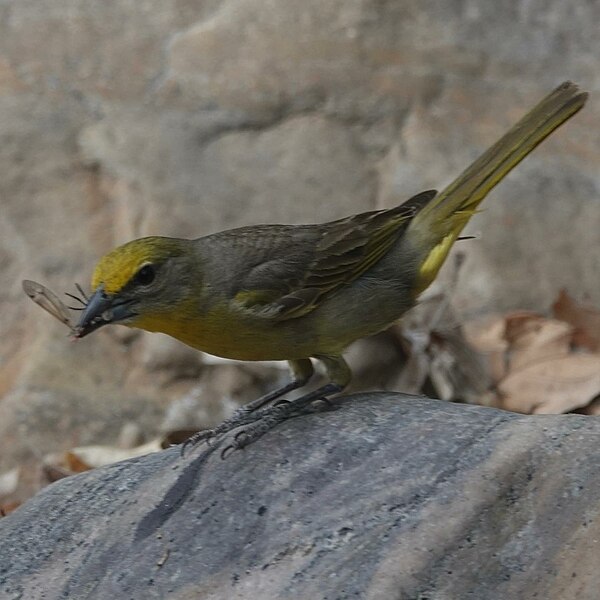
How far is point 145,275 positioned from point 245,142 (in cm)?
366

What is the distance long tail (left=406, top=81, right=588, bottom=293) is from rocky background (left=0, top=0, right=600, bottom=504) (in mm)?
1676

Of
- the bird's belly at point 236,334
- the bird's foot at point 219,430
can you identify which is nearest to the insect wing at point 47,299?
the bird's belly at point 236,334

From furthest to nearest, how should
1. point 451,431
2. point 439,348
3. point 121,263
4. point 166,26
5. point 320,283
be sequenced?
1. point 166,26
2. point 439,348
3. point 320,283
4. point 121,263
5. point 451,431

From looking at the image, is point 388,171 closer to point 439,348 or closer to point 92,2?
point 439,348

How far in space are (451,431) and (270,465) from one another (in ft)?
2.02

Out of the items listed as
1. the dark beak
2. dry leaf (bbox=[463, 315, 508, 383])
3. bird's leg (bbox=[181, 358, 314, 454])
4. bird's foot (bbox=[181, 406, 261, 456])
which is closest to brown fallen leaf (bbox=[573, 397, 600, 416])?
dry leaf (bbox=[463, 315, 508, 383])

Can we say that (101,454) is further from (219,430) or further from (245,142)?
(245,142)

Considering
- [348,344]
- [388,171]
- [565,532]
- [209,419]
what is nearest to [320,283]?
[348,344]

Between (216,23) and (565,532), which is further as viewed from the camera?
(216,23)

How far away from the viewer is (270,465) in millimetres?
3836

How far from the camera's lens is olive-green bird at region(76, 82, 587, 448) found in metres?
4.09

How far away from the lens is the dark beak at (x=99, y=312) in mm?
3922

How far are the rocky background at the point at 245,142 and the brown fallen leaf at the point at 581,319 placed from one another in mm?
344

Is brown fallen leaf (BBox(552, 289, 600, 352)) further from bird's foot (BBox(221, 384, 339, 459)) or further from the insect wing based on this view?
the insect wing
